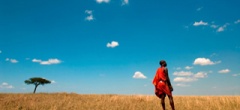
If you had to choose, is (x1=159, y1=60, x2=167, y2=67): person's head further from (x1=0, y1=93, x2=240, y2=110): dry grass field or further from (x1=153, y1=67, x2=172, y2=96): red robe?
(x1=0, y1=93, x2=240, y2=110): dry grass field

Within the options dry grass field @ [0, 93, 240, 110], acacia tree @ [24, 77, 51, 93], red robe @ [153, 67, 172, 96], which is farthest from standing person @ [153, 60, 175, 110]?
acacia tree @ [24, 77, 51, 93]

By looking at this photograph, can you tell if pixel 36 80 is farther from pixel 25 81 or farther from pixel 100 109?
pixel 100 109

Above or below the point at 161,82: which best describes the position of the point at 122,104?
below

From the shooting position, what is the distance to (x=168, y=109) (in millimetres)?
14797

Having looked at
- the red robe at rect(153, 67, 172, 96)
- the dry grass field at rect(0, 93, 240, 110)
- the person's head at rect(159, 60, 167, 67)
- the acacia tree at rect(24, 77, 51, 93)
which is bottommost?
the dry grass field at rect(0, 93, 240, 110)

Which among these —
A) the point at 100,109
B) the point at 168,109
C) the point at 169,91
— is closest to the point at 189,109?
the point at 168,109

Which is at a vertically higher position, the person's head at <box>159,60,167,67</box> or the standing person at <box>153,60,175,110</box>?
the person's head at <box>159,60,167,67</box>

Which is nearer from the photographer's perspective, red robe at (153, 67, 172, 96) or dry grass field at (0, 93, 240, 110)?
red robe at (153, 67, 172, 96)

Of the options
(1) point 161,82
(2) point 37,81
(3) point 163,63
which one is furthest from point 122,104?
(2) point 37,81

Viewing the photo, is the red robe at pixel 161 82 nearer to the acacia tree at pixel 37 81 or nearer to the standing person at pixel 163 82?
the standing person at pixel 163 82

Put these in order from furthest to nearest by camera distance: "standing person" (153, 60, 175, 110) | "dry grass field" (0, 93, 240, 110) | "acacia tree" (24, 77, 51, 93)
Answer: "acacia tree" (24, 77, 51, 93)
"dry grass field" (0, 93, 240, 110)
"standing person" (153, 60, 175, 110)

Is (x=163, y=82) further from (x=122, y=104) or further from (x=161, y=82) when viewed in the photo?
(x=122, y=104)

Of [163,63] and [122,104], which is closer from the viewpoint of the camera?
[163,63]

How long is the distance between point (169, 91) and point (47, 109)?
20.5 ft
